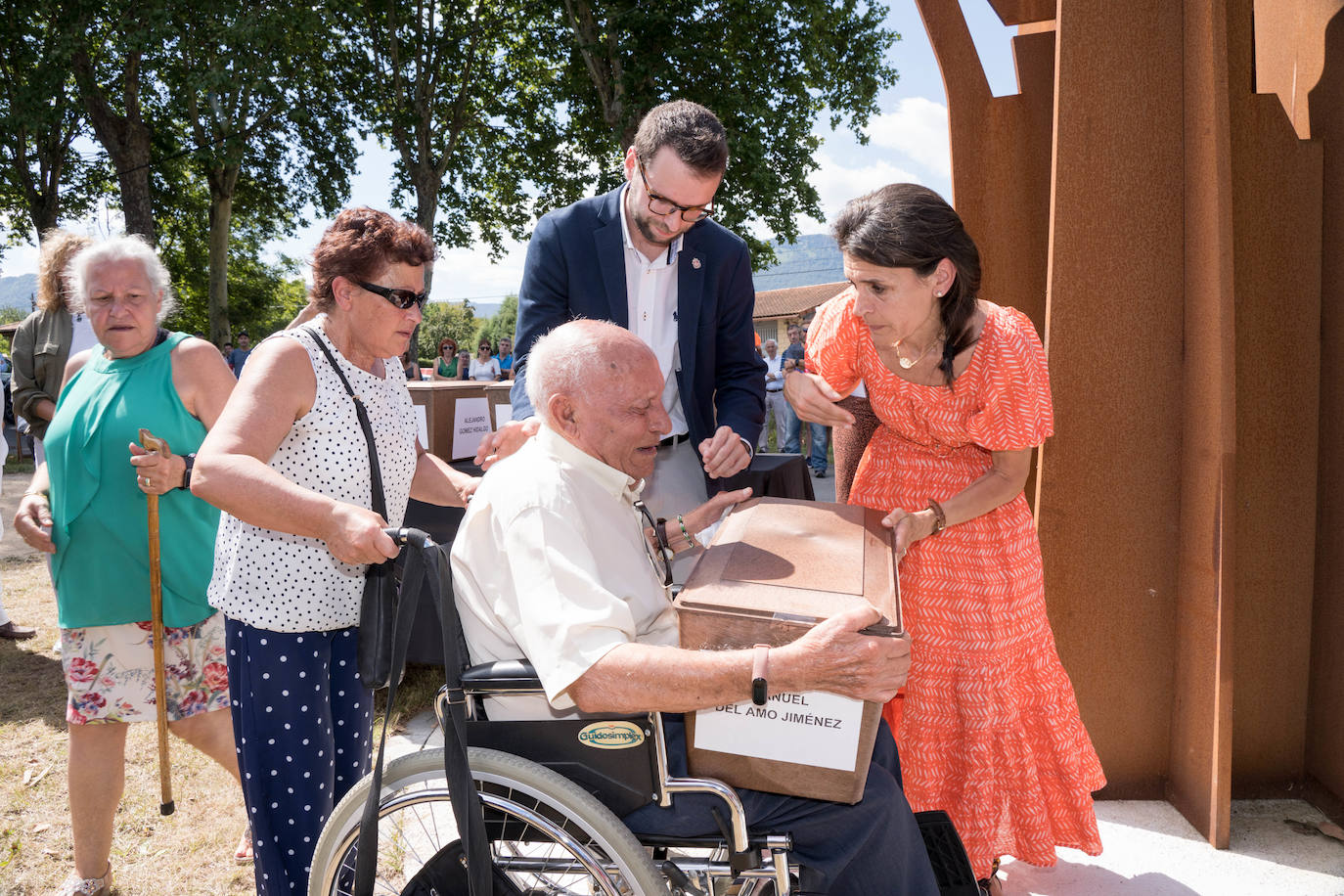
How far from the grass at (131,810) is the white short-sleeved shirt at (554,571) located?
6.06 ft

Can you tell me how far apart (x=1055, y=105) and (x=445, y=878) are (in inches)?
115

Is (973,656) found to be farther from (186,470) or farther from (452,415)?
(452,415)

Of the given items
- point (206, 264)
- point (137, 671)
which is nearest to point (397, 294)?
point (137, 671)

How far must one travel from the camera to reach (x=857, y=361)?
259 cm

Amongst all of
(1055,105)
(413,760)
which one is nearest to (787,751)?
(413,760)

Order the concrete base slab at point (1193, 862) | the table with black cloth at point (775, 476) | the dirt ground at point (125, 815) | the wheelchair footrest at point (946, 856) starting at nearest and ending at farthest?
1. the wheelchair footrest at point (946, 856)
2. the concrete base slab at point (1193, 862)
3. the dirt ground at point (125, 815)
4. the table with black cloth at point (775, 476)

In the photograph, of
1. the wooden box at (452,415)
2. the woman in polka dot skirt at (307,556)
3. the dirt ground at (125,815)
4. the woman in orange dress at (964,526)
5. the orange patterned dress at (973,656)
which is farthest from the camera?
the wooden box at (452,415)

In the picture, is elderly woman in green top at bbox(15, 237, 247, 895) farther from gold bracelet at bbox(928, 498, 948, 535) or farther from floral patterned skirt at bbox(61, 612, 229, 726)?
gold bracelet at bbox(928, 498, 948, 535)

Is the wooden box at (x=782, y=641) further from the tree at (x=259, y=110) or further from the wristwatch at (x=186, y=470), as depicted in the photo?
the tree at (x=259, y=110)

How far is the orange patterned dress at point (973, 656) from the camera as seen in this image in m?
2.50

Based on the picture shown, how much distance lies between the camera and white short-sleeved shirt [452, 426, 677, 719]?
1.64m

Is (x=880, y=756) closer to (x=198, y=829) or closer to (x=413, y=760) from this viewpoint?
(x=413, y=760)

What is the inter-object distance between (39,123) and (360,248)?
19.6 meters

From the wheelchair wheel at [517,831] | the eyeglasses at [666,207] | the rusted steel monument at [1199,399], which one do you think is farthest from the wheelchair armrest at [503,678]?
the rusted steel monument at [1199,399]
